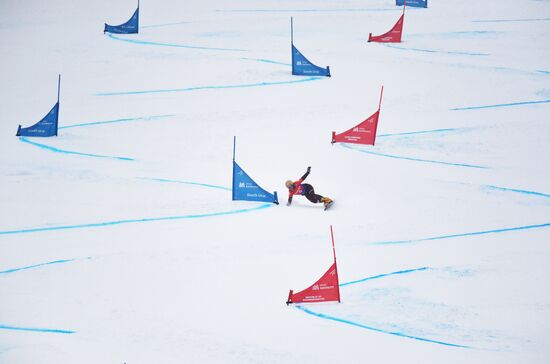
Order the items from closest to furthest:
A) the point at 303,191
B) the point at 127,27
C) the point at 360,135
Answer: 1. the point at 303,191
2. the point at 360,135
3. the point at 127,27

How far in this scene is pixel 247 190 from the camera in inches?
447

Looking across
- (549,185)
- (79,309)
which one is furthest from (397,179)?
(79,309)

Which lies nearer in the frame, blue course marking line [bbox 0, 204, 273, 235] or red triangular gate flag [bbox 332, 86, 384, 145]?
blue course marking line [bbox 0, 204, 273, 235]

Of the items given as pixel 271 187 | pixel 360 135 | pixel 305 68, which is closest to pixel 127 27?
pixel 305 68

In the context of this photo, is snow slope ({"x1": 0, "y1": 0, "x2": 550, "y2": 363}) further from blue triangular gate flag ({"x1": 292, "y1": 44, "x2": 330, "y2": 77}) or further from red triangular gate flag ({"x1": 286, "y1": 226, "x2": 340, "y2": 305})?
blue triangular gate flag ({"x1": 292, "y1": 44, "x2": 330, "y2": 77})

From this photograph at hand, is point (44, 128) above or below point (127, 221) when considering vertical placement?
above

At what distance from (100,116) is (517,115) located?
20.5 feet

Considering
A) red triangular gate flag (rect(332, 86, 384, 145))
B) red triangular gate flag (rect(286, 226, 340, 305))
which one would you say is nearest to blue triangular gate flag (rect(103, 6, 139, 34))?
red triangular gate flag (rect(332, 86, 384, 145))

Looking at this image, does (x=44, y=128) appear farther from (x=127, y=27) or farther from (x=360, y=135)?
(x=127, y=27)

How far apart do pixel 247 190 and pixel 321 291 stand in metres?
2.46

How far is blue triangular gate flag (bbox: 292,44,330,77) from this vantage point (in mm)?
15430

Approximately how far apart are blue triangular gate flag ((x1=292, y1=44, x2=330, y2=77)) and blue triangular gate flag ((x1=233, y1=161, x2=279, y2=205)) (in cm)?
455

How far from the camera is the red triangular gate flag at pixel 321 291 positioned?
9.22 metres

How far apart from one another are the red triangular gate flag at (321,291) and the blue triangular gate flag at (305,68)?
6717 mm
